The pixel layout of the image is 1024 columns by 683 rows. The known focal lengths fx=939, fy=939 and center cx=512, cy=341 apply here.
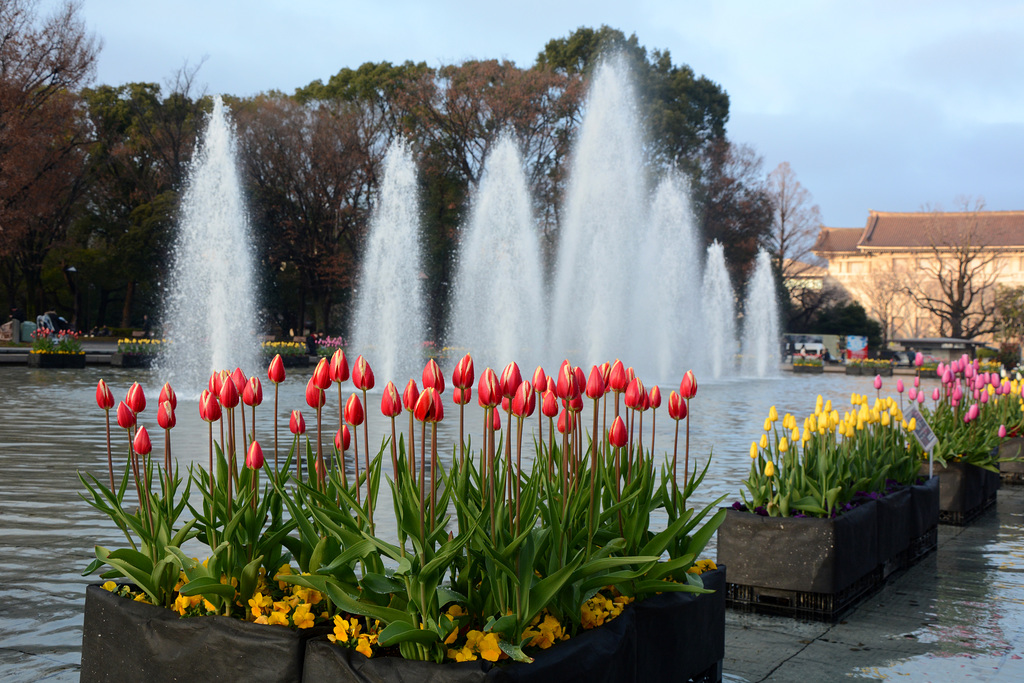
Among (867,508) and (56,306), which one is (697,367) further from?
(56,306)

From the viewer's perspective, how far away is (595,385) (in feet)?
10.7

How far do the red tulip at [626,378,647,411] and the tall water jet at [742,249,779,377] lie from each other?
1504 inches

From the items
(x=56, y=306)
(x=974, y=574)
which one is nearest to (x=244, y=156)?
(x=56, y=306)

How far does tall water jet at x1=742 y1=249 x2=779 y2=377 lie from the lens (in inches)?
1712

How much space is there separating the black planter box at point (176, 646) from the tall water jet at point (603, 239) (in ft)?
80.5

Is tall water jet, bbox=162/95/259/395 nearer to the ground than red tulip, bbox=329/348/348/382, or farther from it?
farther from it

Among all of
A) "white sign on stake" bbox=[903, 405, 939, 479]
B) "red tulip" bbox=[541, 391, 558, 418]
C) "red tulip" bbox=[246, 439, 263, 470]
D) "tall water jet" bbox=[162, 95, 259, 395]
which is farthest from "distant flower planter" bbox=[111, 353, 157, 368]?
"red tulip" bbox=[541, 391, 558, 418]

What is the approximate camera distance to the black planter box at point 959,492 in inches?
311

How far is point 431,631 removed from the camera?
8.52 ft

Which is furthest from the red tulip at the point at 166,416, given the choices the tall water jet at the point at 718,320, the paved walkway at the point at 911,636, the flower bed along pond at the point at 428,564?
the tall water jet at the point at 718,320

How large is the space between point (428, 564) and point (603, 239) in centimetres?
2659

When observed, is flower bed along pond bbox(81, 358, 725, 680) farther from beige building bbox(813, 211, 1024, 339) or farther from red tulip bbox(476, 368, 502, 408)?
beige building bbox(813, 211, 1024, 339)

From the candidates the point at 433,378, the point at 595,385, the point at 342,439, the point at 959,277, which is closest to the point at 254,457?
the point at 342,439

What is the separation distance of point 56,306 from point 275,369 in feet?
175
